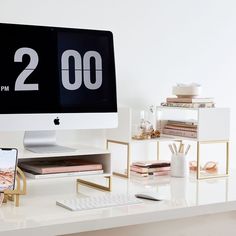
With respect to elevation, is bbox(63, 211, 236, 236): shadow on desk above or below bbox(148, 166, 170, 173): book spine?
below

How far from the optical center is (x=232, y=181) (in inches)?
111

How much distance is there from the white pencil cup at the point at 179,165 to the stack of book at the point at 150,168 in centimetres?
8

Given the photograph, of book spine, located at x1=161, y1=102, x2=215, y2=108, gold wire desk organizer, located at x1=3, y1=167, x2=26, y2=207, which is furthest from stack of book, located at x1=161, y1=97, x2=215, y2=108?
gold wire desk organizer, located at x1=3, y1=167, x2=26, y2=207

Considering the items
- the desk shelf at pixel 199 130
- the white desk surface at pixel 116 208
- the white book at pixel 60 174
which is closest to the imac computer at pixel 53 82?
the white book at pixel 60 174

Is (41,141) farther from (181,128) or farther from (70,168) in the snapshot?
(181,128)

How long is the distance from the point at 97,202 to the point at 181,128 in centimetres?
94

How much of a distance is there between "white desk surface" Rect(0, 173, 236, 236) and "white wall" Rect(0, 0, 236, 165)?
0.59 metres

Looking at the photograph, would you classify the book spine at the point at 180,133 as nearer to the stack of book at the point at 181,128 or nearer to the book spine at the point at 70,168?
the stack of book at the point at 181,128

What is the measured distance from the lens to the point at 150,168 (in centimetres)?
284

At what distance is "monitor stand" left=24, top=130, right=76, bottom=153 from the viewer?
7.75ft

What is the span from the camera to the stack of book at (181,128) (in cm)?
287

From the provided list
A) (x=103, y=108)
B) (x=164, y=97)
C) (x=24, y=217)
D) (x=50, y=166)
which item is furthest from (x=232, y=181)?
(x=24, y=217)

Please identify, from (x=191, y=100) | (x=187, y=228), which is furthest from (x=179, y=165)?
(x=187, y=228)

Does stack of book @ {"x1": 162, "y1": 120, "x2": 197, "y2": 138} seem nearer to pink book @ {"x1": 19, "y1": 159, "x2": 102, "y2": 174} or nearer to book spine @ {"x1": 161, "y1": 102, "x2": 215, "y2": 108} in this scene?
book spine @ {"x1": 161, "y1": 102, "x2": 215, "y2": 108}
